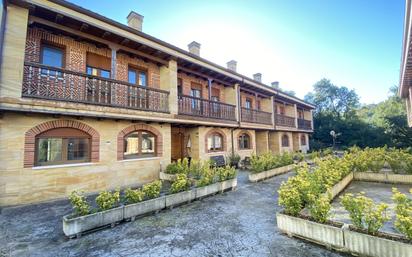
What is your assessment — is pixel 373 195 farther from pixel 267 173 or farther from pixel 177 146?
pixel 177 146

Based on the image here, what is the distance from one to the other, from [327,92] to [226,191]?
41.6 meters

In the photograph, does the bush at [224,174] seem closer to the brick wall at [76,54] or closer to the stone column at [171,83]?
the stone column at [171,83]

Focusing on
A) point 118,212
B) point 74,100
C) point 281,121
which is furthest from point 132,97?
point 281,121

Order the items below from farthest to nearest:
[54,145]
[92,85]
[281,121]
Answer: [281,121] < [92,85] < [54,145]

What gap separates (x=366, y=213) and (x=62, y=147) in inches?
358

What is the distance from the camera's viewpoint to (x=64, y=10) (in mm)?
6645

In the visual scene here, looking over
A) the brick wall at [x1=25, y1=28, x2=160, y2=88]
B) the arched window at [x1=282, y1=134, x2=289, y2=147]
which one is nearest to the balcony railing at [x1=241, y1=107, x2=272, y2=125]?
the arched window at [x1=282, y1=134, x2=289, y2=147]

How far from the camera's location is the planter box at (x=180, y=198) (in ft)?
19.3

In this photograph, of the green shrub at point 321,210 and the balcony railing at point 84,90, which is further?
the balcony railing at point 84,90

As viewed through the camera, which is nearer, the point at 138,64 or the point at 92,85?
the point at 92,85

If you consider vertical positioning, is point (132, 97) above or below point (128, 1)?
below

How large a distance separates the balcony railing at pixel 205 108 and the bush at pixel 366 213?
812 centimetres

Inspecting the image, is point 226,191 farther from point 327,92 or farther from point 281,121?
point 327,92

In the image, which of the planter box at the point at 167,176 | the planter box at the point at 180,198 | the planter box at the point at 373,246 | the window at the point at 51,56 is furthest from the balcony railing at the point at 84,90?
the planter box at the point at 373,246
